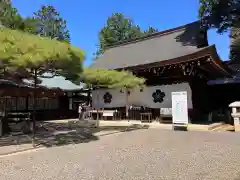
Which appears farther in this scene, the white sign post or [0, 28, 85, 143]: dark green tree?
the white sign post

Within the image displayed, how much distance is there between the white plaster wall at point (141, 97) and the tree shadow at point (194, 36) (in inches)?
119

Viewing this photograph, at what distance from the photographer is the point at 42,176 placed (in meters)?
5.27

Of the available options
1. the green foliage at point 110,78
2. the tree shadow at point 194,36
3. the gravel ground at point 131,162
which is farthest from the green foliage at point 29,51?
the tree shadow at point 194,36

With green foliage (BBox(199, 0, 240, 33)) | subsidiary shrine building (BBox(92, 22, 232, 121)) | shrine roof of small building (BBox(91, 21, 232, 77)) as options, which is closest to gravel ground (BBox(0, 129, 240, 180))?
subsidiary shrine building (BBox(92, 22, 232, 121))

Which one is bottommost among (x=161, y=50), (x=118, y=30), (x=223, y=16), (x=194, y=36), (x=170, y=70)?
(x=170, y=70)

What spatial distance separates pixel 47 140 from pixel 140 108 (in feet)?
27.4

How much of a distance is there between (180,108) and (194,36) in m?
7.13

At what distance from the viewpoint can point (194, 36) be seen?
57.0ft

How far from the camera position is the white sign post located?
1197cm

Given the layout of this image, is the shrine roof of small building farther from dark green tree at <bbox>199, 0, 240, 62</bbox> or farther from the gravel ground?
the gravel ground

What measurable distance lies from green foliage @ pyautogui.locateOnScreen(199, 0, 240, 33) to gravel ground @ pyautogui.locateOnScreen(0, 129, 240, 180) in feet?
33.4

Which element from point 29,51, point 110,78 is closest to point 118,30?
point 110,78

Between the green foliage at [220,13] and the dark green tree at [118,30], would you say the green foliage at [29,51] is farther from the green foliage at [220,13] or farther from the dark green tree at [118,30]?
the dark green tree at [118,30]

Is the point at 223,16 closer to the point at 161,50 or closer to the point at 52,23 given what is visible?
the point at 161,50
